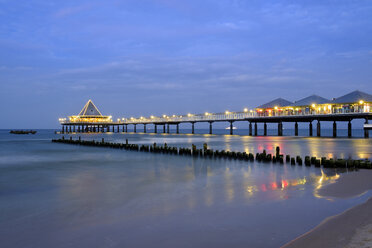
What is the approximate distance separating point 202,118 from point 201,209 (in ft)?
291

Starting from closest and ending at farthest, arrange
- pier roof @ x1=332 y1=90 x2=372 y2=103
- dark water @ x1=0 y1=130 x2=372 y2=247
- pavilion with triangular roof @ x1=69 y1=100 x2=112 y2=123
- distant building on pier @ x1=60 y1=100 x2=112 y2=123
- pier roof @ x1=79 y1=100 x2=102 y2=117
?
dark water @ x1=0 y1=130 x2=372 y2=247 < pier roof @ x1=332 y1=90 x2=372 y2=103 < distant building on pier @ x1=60 y1=100 x2=112 y2=123 < pavilion with triangular roof @ x1=69 y1=100 x2=112 y2=123 < pier roof @ x1=79 y1=100 x2=102 y2=117

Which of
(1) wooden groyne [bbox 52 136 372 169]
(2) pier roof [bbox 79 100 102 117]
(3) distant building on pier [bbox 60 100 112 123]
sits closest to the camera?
(1) wooden groyne [bbox 52 136 372 169]

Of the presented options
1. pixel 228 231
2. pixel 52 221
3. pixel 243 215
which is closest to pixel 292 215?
pixel 243 215

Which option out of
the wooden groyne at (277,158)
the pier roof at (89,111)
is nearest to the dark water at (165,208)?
the wooden groyne at (277,158)

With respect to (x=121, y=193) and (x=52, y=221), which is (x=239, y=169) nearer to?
(x=121, y=193)

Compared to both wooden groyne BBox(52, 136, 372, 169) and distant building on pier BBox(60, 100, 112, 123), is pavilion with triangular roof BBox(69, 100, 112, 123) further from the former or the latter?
wooden groyne BBox(52, 136, 372, 169)

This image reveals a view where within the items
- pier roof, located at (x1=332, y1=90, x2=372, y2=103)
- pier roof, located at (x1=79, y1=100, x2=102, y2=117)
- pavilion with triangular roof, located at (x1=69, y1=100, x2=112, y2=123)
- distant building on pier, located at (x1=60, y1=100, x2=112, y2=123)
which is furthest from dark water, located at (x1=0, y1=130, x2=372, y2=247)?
pier roof, located at (x1=79, y1=100, x2=102, y2=117)

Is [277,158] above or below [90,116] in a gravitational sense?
below

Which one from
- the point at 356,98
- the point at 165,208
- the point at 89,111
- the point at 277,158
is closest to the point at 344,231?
the point at 165,208

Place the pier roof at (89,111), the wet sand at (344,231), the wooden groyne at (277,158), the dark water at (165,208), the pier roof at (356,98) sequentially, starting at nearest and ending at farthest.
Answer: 1. the wet sand at (344,231)
2. the dark water at (165,208)
3. the wooden groyne at (277,158)
4. the pier roof at (356,98)
5. the pier roof at (89,111)

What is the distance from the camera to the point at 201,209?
12.3 m

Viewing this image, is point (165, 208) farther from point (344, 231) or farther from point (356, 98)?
point (356, 98)

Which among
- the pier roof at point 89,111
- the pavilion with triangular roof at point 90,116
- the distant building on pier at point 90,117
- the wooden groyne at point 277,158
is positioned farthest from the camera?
the pier roof at point 89,111

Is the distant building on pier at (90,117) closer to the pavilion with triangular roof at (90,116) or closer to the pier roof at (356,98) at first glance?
the pavilion with triangular roof at (90,116)
